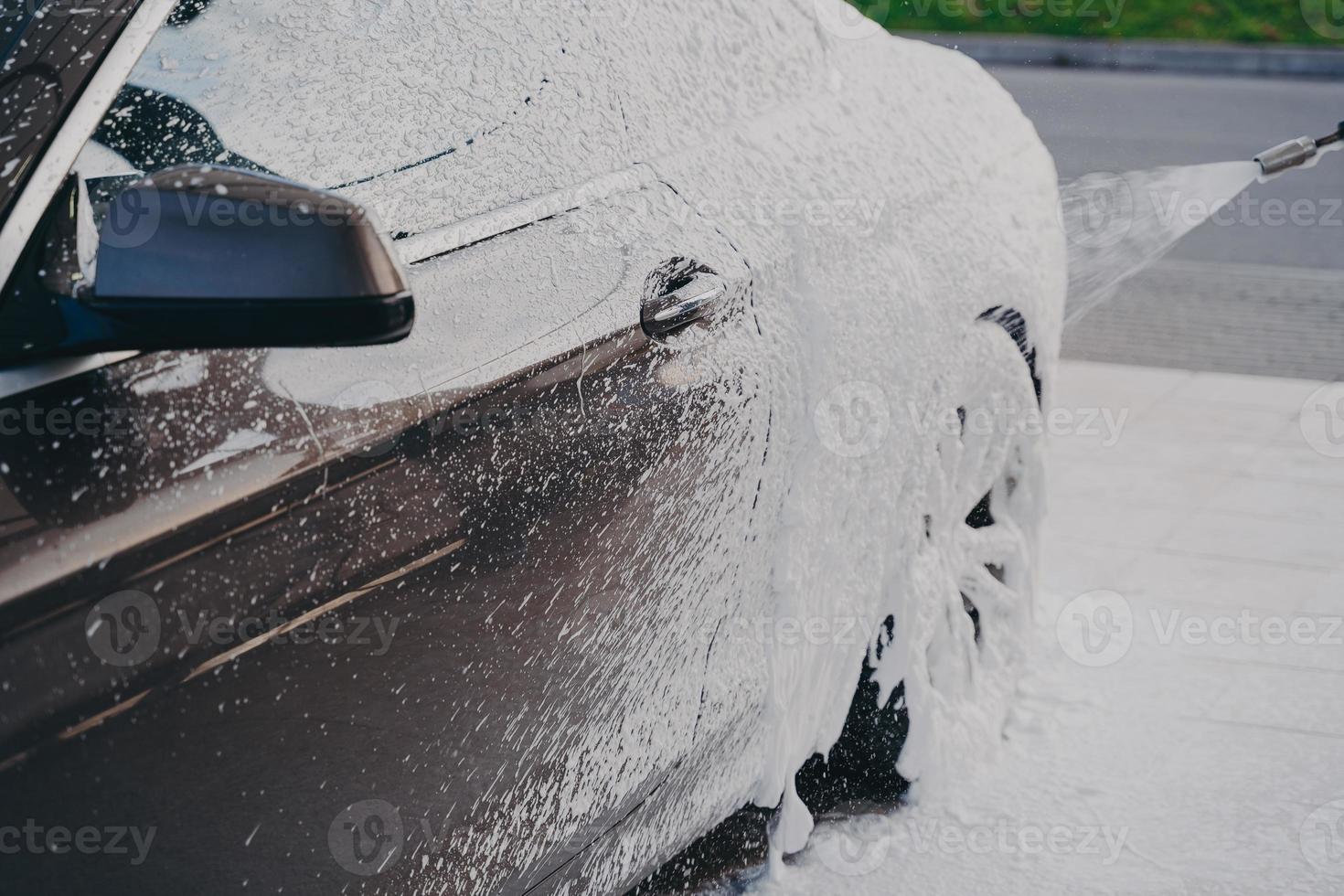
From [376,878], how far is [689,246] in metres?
0.98

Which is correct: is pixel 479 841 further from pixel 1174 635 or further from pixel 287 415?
pixel 1174 635

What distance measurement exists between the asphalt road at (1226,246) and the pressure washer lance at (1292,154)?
0.61 meters

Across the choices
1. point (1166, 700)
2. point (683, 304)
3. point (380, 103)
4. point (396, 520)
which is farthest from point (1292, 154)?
point (396, 520)

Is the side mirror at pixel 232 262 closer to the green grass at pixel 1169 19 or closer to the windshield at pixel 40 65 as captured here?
the windshield at pixel 40 65

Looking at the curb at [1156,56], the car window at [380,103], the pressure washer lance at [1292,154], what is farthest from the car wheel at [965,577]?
the curb at [1156,56]

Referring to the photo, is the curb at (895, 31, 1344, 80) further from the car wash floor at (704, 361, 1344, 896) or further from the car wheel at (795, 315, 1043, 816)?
the car wheel at (795, 315, 1043, 816)

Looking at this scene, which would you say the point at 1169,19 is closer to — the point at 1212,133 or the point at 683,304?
the point at 1212,133

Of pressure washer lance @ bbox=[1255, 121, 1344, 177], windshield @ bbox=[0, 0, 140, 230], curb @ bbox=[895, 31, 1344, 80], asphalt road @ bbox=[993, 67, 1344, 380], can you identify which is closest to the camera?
windshield @ bbox=[0, 0, 140, 230]

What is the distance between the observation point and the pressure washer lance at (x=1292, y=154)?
3.39 meters

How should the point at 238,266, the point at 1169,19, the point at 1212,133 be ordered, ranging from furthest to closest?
1. the point at 1169,19
2. the point at 1212,133
3. the point at 238,266

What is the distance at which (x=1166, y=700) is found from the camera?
3.45m

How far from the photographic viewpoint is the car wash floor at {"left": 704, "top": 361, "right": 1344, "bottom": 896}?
2.78 m

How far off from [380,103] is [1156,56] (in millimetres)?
14801

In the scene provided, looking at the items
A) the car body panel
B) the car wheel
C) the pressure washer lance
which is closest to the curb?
the pressure washer lance
